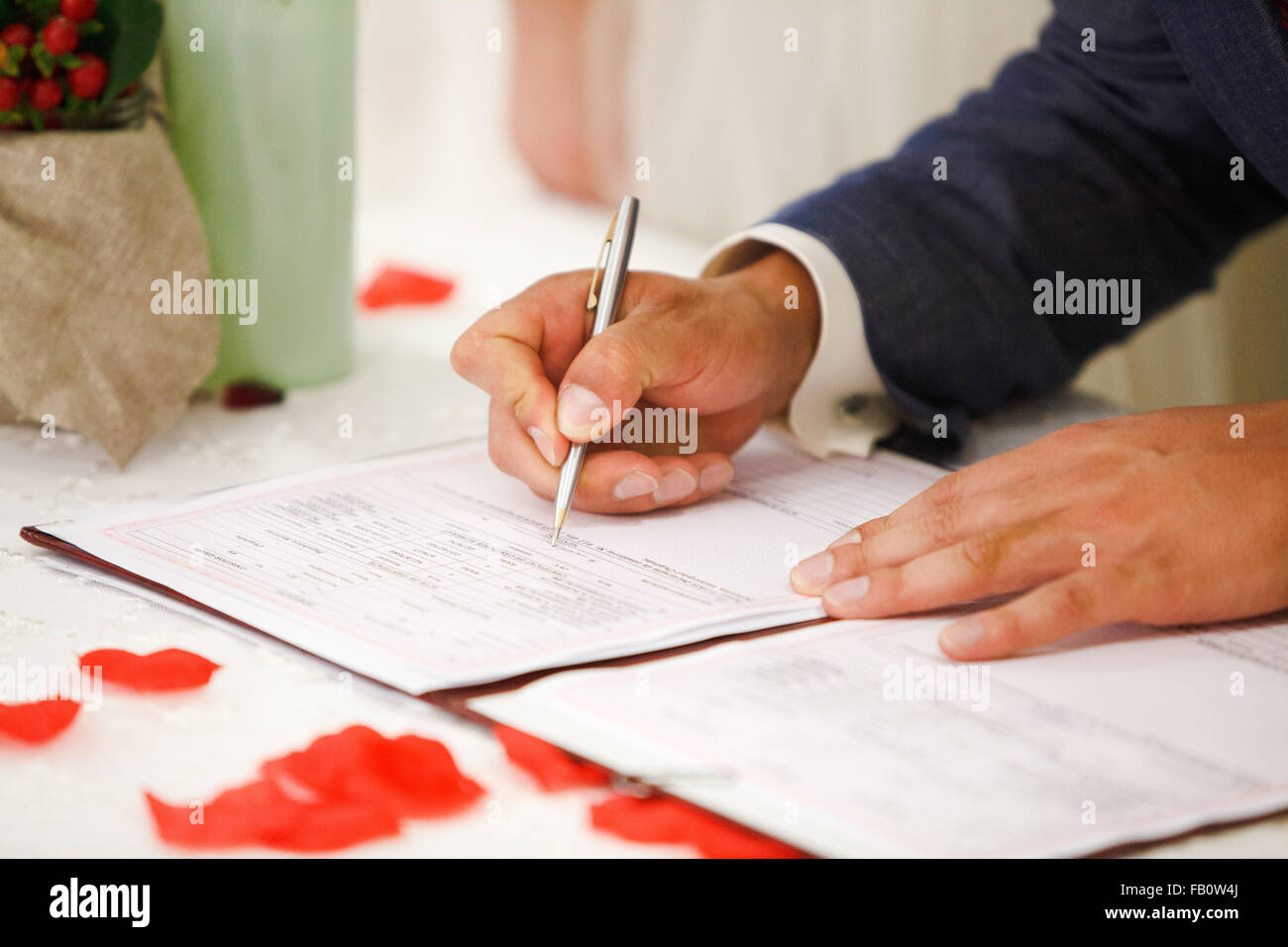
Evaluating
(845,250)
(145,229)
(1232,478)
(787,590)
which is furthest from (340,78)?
(1232,478)

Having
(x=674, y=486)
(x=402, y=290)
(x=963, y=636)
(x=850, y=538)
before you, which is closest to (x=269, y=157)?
(x=402, y=290)

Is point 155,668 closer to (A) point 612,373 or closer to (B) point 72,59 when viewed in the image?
(A) point 612,373

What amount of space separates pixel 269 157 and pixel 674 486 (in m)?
0.45

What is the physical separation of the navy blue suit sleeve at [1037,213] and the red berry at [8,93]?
0.53 m

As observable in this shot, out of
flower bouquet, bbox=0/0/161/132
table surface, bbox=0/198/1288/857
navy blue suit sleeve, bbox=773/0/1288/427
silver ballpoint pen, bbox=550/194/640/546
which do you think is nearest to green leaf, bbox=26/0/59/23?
flower bouquet, bbox=0/0/161/132

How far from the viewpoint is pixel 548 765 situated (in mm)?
473

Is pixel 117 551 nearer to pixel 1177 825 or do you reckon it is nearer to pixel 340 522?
pixel 340 522

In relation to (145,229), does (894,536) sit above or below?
below

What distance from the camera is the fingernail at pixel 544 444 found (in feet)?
2.33

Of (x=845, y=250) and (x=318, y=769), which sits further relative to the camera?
(x=845, y=250)

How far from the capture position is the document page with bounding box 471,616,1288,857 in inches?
17.1

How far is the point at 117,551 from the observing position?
2.13 feet
